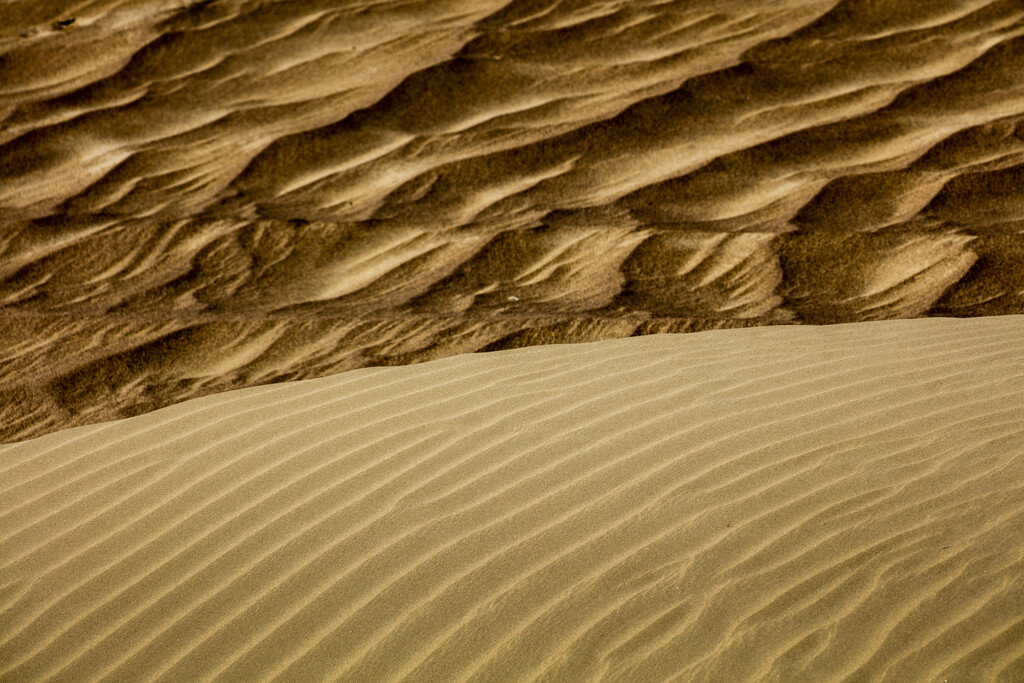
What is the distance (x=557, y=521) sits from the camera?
254 cm

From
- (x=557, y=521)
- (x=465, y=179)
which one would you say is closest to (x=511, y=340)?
(x=465, y=179)

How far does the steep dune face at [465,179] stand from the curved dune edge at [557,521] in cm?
24

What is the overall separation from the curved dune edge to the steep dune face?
24 cm

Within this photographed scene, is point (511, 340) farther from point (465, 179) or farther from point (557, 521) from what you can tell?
point (557, 521)

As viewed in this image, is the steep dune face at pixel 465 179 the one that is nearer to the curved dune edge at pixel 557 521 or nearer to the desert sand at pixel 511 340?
the desert sand at pixel 511 340

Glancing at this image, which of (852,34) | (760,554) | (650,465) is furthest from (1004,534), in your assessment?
(852,34)

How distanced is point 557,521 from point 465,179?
66.4 inches

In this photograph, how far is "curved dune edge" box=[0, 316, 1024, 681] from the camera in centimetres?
221

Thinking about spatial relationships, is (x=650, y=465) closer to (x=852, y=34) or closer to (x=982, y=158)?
(x=982, y=158)

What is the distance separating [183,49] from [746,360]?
274cm

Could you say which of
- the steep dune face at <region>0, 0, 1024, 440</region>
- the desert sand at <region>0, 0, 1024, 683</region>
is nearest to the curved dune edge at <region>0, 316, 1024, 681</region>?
the desert sand at <region>0, 0, 1024, 683</region>

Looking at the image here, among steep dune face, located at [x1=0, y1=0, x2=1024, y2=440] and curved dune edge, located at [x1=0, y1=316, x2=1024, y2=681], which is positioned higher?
steep dune face, located at [x1=0, y1=0, x2=1024, y2=440]

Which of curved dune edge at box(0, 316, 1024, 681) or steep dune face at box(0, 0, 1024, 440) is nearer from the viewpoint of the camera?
curved dune edge at box(0, 316, 1024, 681)

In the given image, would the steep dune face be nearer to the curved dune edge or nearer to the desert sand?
A: the desert sand
